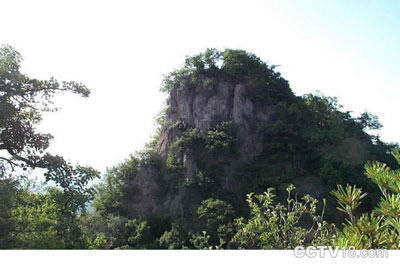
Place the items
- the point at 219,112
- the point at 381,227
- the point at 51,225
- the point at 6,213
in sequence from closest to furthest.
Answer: the point at 381,227 < the point at 6,213 < the point at 51,225 < the point at 219,112

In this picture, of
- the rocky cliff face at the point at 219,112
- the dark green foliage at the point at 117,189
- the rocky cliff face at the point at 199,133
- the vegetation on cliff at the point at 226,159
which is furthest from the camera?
the rocky cliff face at the point at 219,112

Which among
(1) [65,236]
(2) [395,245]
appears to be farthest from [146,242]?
(2) [395,245]

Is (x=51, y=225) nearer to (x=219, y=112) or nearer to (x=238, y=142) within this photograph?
Result: (x=238, y=142)

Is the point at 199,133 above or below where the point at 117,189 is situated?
above

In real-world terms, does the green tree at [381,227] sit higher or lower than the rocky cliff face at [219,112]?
lower

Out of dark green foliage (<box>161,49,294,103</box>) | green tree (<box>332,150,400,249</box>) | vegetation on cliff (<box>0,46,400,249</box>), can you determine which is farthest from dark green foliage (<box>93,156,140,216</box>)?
green tree (<box>332,150,400,249</box>)

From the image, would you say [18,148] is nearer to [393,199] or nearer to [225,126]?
[393,199]

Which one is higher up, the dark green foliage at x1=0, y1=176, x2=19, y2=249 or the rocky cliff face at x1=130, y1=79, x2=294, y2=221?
the rocky cliff face at x1=130, y1=79, x2=294, y2=221

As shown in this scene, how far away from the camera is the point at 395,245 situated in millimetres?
1551

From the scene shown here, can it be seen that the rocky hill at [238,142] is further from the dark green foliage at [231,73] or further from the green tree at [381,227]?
the green tree at [381,227]

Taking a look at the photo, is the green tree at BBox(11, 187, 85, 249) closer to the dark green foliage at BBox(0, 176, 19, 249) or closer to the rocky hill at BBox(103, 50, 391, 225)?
the dark green foliage at BBox(0, 176, 19, 249)

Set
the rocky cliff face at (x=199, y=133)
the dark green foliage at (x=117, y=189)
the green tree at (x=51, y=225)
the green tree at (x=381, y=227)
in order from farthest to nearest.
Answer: the rocky cliff face at (x=199, y=133)
the dark green foliage at (x=117, y=189)
the green tree at (x=51, y=225)
the green tree at (x=381, y=227)

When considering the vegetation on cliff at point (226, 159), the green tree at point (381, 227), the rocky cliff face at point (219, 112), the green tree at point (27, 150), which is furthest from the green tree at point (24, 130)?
the rocky cliff face at point (219, 112)

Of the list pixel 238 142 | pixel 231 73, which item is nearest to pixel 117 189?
pixel 238 142
